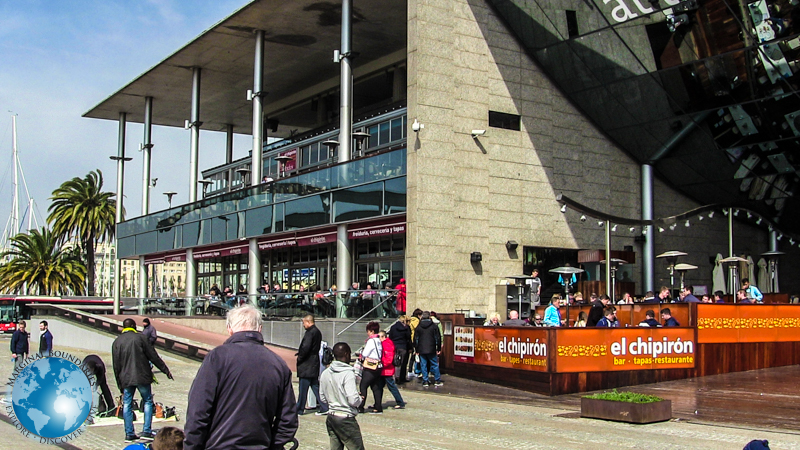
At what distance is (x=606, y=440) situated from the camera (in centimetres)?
1181

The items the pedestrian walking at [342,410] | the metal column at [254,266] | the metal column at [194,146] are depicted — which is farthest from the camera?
the metal column at [194,146]

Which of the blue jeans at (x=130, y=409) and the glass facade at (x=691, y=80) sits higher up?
the glass facade at (x=691, y=80)

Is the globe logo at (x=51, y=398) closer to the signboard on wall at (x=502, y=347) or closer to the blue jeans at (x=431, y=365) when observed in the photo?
the signboard on wall at (x=502, y=347)

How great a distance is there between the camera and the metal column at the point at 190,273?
142 ft

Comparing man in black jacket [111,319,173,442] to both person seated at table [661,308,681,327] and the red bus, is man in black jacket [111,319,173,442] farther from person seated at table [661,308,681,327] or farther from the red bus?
the red bus

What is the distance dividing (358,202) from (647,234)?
35.4ft

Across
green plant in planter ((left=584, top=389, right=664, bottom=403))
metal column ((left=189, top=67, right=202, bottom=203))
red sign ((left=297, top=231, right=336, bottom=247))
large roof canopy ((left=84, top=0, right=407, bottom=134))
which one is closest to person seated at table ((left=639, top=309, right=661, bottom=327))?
green plant in planter ((left=584, top=389, right=664, bottom=403))

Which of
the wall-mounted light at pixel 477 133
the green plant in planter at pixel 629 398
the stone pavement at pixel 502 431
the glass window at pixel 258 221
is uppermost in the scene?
the wall-mounted light at pixel 477 133

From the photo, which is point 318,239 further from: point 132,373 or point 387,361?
point 132,373

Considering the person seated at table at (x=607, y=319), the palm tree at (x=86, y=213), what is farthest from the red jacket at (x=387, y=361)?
the palm tree at (x=86, y=213)

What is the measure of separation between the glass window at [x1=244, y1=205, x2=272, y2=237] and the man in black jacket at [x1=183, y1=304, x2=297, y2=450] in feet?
97.3

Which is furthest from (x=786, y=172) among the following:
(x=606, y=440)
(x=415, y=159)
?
(x=606, y=440)

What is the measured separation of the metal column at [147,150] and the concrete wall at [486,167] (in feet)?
80.7

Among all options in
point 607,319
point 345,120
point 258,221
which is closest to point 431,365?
point 607,319
